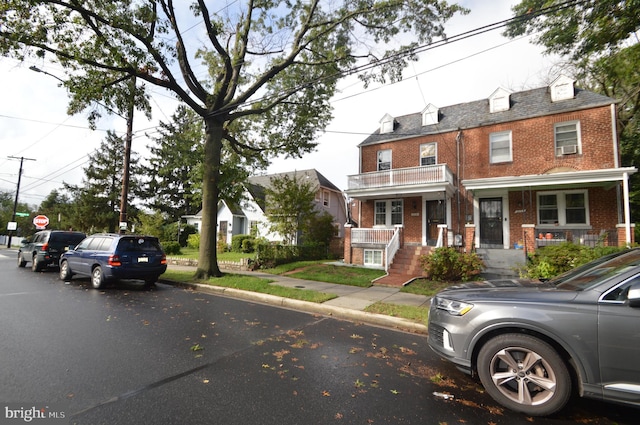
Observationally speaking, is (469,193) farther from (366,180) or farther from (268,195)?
(268,195)

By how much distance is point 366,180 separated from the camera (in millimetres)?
15836

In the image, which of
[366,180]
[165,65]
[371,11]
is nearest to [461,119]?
[366,180]

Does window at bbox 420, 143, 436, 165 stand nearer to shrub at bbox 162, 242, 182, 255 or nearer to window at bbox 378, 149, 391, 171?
window at bbox 378, 149, 391, 171

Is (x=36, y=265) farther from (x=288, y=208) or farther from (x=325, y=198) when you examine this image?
(x=325, y=198)

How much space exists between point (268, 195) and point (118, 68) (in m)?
9.59

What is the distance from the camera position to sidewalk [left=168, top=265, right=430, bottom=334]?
6117mm

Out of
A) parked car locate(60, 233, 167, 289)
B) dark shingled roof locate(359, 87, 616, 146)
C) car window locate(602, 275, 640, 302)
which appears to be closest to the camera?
car window locate(602, 275, 640, 302)

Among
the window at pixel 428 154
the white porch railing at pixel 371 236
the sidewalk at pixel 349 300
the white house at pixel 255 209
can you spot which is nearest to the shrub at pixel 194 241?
the white house at pixel 255 209

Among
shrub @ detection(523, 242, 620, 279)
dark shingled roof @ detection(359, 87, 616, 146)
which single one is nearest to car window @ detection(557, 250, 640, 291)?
shrub @ detection(523, 242, 620, 279)

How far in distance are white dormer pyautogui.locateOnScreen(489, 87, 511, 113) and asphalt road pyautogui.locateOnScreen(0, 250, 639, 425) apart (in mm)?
14043

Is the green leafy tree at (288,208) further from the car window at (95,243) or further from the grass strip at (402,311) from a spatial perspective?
the grass strip at (402,311)

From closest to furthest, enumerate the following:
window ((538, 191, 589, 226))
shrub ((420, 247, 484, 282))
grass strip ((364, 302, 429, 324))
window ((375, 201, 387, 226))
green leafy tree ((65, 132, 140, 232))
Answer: grass strip ((364, 302, 429, 324)) < shrub ((420, 247, 484, 282)) < window ((538, 191, 589, 226)) < window ((375, 201, 387, 226)) < green leafy tree ((65, 132, 140, 232))

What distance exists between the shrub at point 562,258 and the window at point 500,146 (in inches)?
234

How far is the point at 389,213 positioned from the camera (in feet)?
53.6
